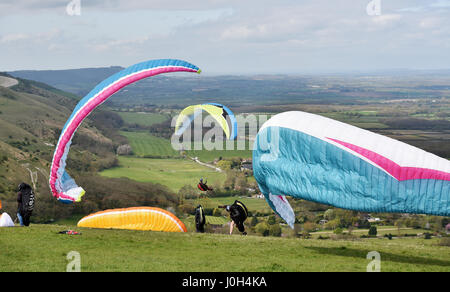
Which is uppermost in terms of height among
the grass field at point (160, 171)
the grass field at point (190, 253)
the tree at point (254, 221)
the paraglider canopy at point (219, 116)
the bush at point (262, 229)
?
the paraglider canopy at point (219, 116)

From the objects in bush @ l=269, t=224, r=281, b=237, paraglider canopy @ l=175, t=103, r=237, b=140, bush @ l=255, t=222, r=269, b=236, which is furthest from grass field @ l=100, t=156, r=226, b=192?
paraglider canopy @ l=175, t=103, r=237, b=140

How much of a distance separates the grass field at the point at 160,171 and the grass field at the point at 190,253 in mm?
75104

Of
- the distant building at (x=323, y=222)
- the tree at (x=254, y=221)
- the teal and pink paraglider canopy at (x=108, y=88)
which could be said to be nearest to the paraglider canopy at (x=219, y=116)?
the teal and pink paraglider canopy at (x=108, y=88)

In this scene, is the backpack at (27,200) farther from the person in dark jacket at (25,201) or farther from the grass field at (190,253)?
the grass field at (190,253)

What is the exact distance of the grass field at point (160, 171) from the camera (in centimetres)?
10444

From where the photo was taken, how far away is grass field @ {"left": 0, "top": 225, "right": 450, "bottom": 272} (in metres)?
18.3

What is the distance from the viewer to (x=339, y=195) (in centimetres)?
1797

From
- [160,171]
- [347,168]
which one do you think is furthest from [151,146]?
[347,168]

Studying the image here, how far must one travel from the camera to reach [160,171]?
11344 centimetres

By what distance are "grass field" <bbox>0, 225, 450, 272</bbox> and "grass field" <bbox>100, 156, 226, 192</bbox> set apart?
75.1m

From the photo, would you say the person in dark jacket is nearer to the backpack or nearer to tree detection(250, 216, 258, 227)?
the backpack
